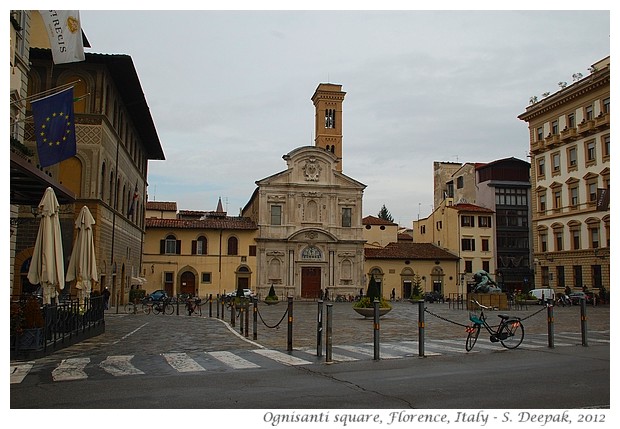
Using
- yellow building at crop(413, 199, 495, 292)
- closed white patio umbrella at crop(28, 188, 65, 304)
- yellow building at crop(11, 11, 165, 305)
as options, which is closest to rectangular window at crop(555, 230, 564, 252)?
yellow building at crop(413, 199, 495, 292)

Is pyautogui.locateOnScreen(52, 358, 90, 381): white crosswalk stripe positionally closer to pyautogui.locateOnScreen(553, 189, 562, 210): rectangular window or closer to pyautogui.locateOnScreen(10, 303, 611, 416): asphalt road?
pyautogui.locateOnScreen(10, 303, 611, 416): asphalt road

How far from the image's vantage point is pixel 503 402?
306 inches

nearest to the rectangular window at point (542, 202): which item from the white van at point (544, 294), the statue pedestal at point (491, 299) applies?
the white van at point (544, 294)

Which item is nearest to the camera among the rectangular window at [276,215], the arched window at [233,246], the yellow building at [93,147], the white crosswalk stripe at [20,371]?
the white crosswalk stripe at [20,371]

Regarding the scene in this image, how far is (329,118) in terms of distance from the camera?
84.9 meters

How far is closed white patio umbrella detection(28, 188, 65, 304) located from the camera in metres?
14.5

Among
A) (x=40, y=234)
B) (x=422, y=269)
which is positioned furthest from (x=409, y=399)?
(x=422, y=269)

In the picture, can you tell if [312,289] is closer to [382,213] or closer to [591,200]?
[591,200]

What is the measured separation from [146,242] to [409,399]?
54239 mm

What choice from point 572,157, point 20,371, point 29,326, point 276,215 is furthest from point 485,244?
point 20,371

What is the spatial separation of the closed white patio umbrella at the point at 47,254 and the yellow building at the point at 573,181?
38689 millimetres

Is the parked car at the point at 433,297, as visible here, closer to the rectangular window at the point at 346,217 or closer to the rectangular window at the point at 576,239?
the rectangular window at the point at 346,217

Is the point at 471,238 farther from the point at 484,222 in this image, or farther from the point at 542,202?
the point at 542,202

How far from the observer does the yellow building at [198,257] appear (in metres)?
59.5
